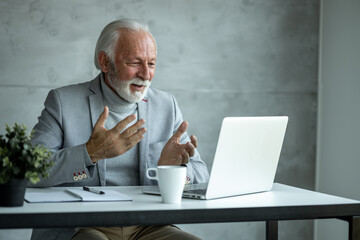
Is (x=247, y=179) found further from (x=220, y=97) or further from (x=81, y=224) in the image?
(x=220, y=97)

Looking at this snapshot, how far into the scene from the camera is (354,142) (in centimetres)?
349

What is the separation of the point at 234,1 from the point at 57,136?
1921 mm

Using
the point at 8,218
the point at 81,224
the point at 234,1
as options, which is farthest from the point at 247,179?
the point at 234,1

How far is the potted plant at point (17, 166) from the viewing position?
55.9 inches

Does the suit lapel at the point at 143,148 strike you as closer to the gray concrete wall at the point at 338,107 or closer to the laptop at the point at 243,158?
the laptop at the point at 243,158

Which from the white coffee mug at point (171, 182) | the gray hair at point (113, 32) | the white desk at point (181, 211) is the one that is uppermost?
the gray hair at point (113, 32)

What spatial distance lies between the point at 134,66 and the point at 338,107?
179 centimetres

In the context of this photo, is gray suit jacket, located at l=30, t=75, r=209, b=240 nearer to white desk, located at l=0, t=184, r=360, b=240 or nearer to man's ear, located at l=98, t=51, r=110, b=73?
man's ear, located at l=98, t=51, r=110, b=73

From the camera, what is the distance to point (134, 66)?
8.25ft

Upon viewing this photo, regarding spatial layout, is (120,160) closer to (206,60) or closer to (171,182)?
(171,182)

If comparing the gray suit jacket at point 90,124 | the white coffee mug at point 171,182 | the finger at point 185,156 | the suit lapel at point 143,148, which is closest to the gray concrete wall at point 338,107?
the gray suit jacket at point 90,124

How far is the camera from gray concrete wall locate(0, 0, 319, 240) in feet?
10.9

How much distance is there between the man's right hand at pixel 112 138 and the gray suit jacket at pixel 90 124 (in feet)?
0.39

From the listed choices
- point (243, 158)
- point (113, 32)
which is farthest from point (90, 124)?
point (243, 158)
